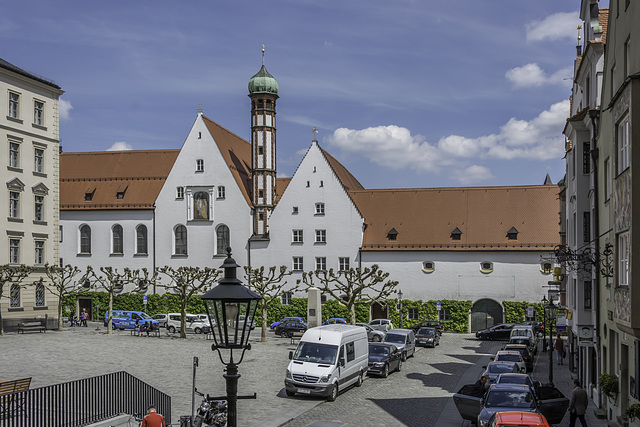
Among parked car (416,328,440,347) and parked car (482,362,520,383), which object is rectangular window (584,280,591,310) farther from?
parked car (416,328,440,347)

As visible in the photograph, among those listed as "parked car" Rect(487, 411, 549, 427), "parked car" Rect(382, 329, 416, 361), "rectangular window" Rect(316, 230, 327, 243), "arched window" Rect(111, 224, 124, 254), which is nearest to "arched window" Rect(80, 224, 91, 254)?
"arched window" Rect(111, 224, 124, 254)

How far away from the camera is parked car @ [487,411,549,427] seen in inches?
643

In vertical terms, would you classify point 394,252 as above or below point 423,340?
above

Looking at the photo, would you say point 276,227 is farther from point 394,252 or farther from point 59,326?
point 59,326

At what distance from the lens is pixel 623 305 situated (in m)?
17.3

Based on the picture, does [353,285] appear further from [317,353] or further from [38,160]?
[317,353]

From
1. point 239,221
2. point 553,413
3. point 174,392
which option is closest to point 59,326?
point 239,221

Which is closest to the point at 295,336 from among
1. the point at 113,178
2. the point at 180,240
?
the point at 180,240

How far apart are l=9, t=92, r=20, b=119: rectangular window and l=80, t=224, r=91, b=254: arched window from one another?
19.2m

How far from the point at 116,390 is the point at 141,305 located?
160ft

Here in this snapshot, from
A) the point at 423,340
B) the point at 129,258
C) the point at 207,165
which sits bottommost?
the point at 423,340

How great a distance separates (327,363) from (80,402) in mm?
11086

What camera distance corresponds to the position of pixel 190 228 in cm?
6581

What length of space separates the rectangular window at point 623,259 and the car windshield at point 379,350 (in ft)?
53.1
